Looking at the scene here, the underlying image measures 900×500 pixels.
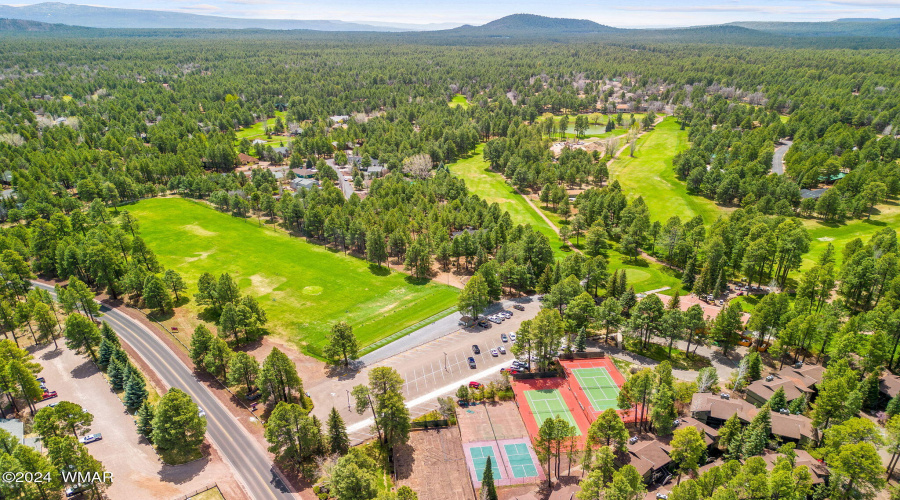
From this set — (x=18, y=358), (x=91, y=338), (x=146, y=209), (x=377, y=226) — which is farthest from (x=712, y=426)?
(x=146, y=209)

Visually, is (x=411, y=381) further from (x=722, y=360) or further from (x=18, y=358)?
(x=18, y=358)

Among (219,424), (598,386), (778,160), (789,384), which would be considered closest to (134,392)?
(219,424)

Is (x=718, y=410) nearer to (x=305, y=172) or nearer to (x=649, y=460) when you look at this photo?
(x=649, y=460)

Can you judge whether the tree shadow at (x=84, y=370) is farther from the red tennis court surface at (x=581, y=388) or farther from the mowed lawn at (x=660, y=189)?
the mowed lawn at (x=660, y=189)

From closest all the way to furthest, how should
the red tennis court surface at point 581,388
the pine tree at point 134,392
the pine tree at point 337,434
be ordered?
1. the pine tree at point 337,434
2. the red tennis court surface at point 581,388
3. the pine tree at point 134,392

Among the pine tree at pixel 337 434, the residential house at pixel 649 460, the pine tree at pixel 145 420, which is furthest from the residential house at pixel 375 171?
the residential house at pixel 649 460
